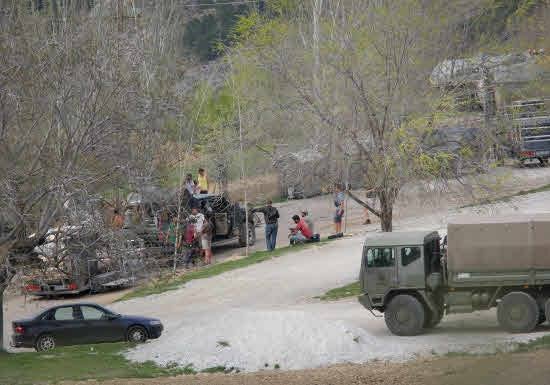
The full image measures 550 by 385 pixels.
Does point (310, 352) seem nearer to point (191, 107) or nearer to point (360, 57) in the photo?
point (360, 57)

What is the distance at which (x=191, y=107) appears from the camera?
3822 cm

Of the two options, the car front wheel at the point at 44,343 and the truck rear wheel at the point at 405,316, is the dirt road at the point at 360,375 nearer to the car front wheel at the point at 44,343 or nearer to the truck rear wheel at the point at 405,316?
the truck rear wheel at the point at 405,316

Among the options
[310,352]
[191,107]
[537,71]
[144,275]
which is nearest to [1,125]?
[144,275]

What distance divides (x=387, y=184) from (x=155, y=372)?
27.1 feet

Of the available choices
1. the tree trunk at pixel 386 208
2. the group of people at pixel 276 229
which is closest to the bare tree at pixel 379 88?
the tree trunk at pixel 386 208

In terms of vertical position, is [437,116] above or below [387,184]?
above

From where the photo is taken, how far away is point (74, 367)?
17766 millimetres

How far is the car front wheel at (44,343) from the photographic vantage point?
65.6 ft

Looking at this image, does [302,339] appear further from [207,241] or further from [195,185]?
[195,185]

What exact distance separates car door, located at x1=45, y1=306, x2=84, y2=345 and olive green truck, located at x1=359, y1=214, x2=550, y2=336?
6160 mm

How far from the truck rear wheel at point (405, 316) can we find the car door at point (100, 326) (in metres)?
5.83

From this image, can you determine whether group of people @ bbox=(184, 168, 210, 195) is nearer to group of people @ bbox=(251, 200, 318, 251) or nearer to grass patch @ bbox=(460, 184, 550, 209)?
group of people @ bbox=(251, 200, 318, 251)

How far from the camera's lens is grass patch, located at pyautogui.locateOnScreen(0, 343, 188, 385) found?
17.1m

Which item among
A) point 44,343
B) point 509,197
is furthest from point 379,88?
point 44,343
